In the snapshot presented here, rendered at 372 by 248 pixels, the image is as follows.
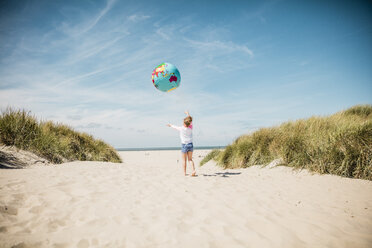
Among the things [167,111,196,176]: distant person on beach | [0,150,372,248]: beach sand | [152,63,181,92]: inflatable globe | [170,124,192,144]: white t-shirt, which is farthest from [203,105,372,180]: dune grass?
[152,63,181,92]: inflatable globe

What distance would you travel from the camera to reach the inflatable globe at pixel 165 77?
635cm

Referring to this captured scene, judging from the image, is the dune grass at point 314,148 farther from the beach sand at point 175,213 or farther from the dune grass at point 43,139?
the dune grass at point 43,139

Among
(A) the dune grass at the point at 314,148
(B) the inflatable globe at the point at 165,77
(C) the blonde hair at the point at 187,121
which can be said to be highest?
(B) the inflatable globe at the point at 165,77

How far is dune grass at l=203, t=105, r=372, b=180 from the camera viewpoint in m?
5.79

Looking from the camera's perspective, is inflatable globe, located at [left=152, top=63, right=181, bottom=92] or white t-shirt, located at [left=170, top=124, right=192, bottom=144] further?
white t-shirt, located at [left=170, top=124, right=192, bottom=144]

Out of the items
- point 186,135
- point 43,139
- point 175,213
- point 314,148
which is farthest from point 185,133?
point 43,139

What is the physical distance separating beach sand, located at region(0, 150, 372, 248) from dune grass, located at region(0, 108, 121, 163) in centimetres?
278

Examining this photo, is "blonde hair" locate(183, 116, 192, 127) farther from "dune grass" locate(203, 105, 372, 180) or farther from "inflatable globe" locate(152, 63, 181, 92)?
"dune grass" locate(203, 105, 372, 180)

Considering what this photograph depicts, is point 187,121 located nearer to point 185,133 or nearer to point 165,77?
point 185,133

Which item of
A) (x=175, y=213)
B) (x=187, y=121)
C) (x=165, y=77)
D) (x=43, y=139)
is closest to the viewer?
(x=175, y=213)

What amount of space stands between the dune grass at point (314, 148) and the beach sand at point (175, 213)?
2.49 ft

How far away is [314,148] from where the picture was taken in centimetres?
664

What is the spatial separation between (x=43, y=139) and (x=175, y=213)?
23.6 feet

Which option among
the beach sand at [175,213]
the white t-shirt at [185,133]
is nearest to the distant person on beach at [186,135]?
the white t-shirt at [185,133]
